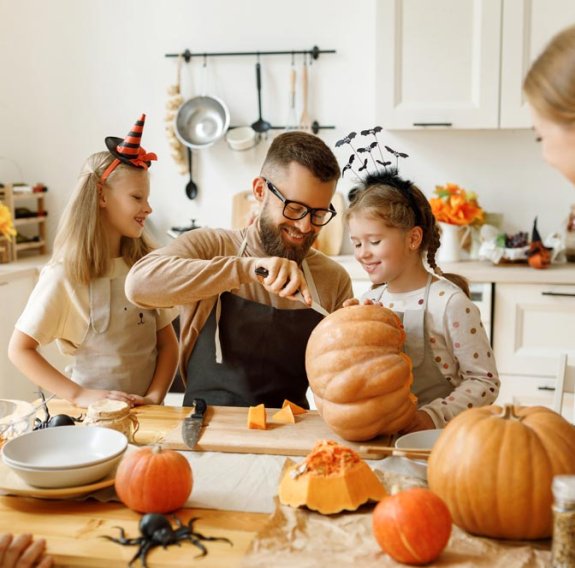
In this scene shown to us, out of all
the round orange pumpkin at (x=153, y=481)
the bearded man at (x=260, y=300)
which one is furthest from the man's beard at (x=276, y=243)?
the round orange pumpkin at (x=153, y=481)

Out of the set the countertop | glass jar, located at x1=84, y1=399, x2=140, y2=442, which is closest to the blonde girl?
glass jar, located at x1=84, y1=399, x2=140, y2=442

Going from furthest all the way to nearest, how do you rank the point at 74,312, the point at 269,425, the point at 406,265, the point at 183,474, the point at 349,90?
the point at 349,90
the point at 74,312
the point at 406,265
the point at 269,425
the point at 183,474

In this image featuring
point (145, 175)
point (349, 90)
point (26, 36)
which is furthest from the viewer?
point (26, 36)

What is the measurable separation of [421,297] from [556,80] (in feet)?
2.77

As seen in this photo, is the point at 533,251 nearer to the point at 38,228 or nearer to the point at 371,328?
the point at 371,328

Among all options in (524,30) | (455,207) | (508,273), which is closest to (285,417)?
(508,273)

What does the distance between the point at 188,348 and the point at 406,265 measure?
1.99 feet

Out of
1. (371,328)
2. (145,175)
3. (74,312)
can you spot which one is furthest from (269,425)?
(145,175)

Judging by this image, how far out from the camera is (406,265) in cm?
191

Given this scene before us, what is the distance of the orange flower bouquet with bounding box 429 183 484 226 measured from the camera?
3.56 metres

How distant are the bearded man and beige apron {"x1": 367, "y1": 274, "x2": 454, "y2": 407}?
256 millimetres

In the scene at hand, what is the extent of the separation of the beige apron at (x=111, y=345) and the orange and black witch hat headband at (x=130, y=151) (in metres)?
0.30

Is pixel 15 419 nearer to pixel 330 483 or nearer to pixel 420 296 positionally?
pixel 330 483

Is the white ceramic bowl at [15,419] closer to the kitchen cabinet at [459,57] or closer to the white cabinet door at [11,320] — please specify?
the white cabinet door at [11,320]
